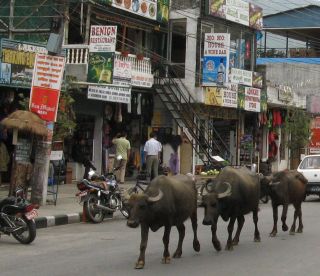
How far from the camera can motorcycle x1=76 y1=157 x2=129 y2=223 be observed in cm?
1407

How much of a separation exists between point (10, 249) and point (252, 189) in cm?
423

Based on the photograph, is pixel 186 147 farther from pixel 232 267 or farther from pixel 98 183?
pixel 232 267

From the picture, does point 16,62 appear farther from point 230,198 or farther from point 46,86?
point 230,198

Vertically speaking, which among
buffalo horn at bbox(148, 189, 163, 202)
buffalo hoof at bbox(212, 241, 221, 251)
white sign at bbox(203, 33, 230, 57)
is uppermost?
white sign at bbox(203, 33, 230, 57)

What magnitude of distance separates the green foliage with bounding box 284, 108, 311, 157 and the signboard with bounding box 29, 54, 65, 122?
1879 centimetres

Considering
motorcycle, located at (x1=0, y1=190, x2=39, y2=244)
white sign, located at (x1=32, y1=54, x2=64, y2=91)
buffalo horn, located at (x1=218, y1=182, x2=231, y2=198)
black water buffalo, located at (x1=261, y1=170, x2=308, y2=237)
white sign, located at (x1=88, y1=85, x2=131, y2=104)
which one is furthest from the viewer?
white sign, located at (x1=88, y1=85, x2=131, y2=104)

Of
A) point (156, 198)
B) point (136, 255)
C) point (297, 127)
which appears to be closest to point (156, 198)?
point (156, 198)

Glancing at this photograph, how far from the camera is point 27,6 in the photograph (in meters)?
21.0

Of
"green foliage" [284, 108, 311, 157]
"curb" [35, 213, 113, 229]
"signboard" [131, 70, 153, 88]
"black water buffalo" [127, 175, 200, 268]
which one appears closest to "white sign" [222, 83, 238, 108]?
"signboard" [131, 70, 153, 88]

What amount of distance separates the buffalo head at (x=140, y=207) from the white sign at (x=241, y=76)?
734 inches

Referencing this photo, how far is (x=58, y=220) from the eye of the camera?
14.0 meters

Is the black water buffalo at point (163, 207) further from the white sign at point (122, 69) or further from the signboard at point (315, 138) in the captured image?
the signboard at point (315, 138)

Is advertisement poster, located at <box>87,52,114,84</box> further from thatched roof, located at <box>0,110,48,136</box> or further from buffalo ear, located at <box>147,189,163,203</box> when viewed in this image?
buffalo ear, located at <box>147,189,163,203</box>

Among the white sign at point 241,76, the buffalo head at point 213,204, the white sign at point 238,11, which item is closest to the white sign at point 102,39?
the white sign at point 241,76
